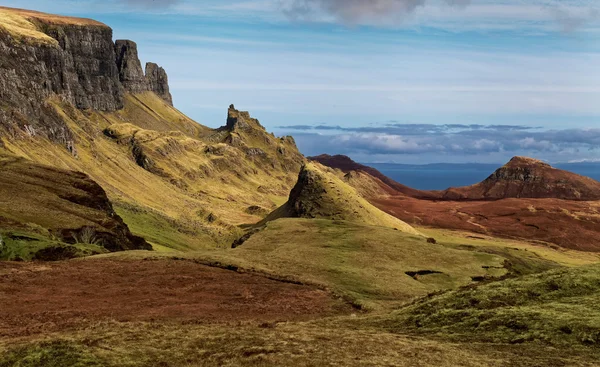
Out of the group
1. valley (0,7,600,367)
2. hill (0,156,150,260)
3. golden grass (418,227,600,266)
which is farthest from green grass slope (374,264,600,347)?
golden grass (418,227,600,266)

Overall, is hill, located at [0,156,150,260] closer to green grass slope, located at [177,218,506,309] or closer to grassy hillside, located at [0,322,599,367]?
green grass slope, located at [177,218,506,309]

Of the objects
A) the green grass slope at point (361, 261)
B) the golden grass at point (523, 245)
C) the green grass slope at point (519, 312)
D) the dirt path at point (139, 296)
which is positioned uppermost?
the green grass slope at point (519, 312)

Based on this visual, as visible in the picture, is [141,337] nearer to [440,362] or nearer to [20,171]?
[440,362]

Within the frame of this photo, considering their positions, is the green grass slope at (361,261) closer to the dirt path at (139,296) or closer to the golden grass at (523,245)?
the dirt path at (139,296)

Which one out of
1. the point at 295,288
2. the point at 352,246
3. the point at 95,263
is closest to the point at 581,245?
the point at 352,246

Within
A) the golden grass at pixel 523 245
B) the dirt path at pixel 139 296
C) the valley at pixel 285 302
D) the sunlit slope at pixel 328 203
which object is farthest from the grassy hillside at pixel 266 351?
the golden grass at pixel 523 245

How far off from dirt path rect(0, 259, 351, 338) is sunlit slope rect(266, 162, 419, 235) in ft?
234

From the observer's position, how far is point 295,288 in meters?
67.4

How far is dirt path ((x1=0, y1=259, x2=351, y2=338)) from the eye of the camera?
51312mm

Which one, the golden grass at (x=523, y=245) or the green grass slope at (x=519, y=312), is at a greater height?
the green grass slope at (x=519, y=312)

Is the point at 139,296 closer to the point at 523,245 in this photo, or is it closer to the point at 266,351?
the point at 266,351

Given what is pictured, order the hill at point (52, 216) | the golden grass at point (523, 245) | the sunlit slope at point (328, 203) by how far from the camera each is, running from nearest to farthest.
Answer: the hill at point (52, 216) → the sunlit slope at point (328, 203) → the golden grass at point (523, 245)

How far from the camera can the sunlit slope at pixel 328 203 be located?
14550 cm

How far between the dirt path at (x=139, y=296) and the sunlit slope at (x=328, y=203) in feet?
234
